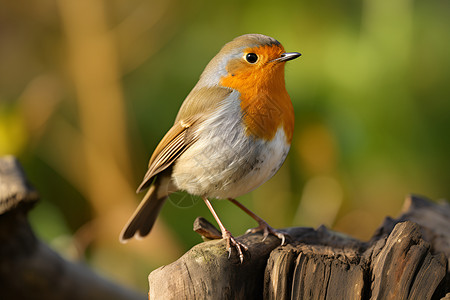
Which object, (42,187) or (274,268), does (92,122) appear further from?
(274,268)

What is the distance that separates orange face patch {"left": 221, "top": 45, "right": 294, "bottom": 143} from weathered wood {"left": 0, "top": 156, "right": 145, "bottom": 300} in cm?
81

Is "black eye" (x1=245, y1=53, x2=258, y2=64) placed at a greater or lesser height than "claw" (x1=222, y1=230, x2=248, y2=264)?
greater

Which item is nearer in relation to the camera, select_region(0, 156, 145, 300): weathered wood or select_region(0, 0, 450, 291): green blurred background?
select_region(0, 156, 145, 300): weathered wood

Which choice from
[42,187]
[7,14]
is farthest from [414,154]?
[7,14]

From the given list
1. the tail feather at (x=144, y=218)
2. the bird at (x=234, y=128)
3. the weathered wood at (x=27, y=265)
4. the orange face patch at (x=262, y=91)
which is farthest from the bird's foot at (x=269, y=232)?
the weathered wood at (x=27, y=265)

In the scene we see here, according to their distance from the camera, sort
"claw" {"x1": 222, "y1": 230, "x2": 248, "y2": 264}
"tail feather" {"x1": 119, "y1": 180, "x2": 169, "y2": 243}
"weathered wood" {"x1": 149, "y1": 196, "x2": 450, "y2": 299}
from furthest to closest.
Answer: "tail feather" {"x1": 119, "y1": 180, "x2": 169, "y2": 243}, "claw" {"x1": 222, "y1": 230, "x2": 248, "y2": 264}, "weathered wood" {"x1": 149, "y1": 196, "x2": 450, "y2": 299}

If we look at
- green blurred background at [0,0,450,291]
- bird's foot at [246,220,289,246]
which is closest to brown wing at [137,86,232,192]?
bird's foot at [246,220,289,246]

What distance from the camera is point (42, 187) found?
11.2ft

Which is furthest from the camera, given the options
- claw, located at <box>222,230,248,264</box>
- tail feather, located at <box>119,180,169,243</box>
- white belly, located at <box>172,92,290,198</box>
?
tail feather, located at <box>119,180,169,243</box>

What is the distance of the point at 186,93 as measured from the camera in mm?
3350

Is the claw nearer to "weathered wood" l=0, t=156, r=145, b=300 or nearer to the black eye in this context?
the black eye

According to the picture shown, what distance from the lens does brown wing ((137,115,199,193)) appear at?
189 centimetres

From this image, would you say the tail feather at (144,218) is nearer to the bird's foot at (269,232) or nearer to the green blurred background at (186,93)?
the bird's foot at (269,232)

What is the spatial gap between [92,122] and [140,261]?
3.04ft
